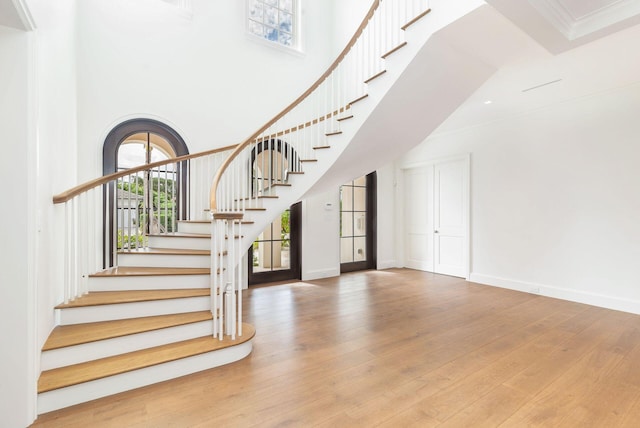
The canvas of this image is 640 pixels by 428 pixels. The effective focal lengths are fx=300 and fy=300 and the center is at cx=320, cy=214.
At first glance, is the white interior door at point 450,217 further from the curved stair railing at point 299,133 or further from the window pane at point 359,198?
the curved stair railing at point 299,133

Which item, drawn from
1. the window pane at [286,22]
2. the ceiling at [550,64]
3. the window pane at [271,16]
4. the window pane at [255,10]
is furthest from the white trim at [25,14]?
the window pane at [286,22]

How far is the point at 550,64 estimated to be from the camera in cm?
320

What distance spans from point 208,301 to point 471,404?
→ 225cm

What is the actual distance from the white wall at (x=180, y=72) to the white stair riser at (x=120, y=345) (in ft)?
7.76

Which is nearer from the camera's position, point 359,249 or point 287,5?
point 287,5

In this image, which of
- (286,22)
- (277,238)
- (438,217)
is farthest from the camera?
(438,217)

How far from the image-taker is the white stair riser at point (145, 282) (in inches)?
112

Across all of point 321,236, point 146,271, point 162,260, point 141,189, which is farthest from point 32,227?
point 321,236

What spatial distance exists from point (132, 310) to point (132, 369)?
64cm

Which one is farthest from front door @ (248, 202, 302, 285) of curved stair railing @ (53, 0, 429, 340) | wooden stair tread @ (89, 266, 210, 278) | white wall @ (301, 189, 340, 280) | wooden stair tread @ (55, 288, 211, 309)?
wooden stair tread @ (55, 288, 211, 309)

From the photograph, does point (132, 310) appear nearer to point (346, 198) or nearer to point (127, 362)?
point (127, 362)

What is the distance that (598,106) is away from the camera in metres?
3.95

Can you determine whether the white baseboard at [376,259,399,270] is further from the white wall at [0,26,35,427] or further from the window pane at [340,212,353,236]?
the white wall at [0,26,35,427]

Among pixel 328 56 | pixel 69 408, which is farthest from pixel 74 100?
pixel 328 56
